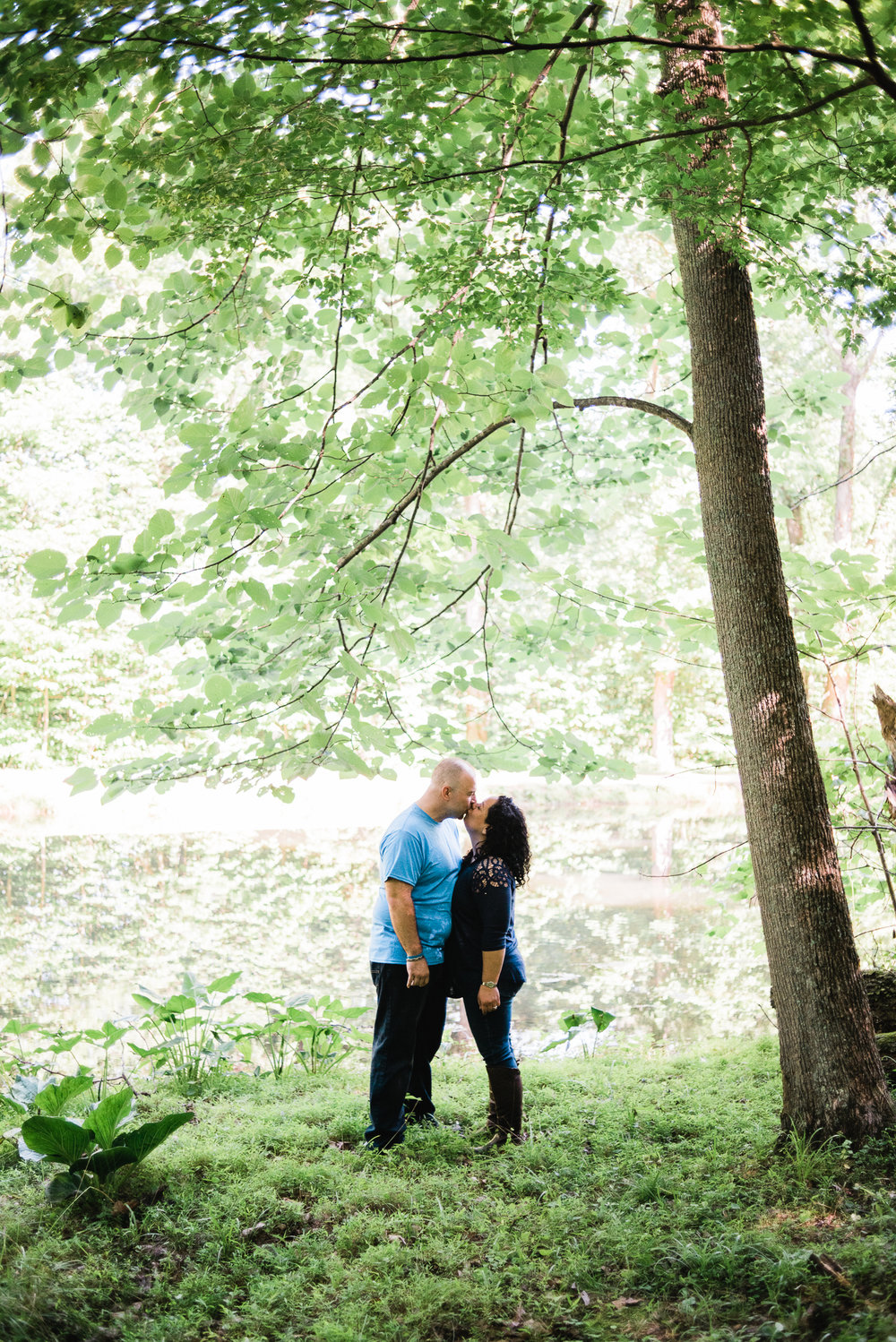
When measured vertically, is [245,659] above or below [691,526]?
below

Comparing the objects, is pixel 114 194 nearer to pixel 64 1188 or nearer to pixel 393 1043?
pixel 64 1188

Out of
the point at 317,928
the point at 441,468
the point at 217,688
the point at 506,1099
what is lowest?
the point at 506,1099

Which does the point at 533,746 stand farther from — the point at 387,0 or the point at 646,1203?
the point at 387,0

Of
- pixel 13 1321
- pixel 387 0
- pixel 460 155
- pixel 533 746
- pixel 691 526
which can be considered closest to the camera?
pixel 13 1321

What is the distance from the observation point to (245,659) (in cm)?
441

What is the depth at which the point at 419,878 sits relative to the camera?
14.2 ft

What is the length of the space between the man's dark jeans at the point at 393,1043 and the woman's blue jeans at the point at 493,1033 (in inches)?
8.2

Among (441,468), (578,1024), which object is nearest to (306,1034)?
(578,1024)

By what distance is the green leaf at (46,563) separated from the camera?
10.9 ft

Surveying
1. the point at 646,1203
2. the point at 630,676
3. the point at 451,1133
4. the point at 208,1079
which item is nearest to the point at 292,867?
the point at 208,1079

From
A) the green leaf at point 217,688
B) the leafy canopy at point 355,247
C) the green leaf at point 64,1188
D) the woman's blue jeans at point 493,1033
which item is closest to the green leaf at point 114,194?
the leafy canopy at point 355,247

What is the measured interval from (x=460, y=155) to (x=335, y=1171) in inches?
165

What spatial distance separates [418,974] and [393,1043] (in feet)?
1.09

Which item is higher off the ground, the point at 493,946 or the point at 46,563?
the point at 46,563
